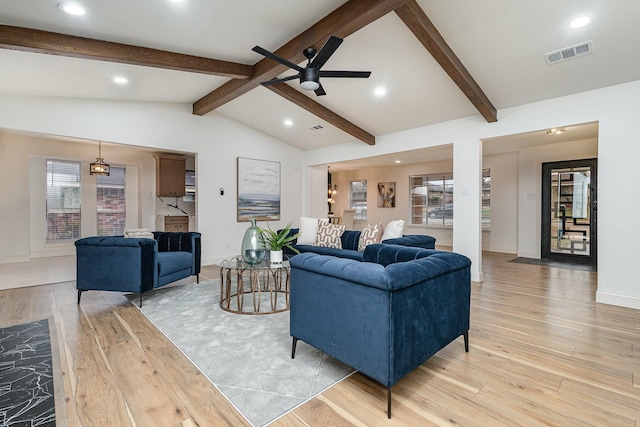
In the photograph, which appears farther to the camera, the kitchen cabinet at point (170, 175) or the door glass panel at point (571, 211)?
the kitchen cabinet at point (170, 175)

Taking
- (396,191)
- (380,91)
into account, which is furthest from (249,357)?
(396,191)

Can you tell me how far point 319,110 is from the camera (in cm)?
530

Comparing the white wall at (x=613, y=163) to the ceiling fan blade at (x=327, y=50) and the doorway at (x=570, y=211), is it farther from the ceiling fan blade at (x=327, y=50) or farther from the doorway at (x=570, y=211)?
the ceiling fan blade at (x=327, y=50)

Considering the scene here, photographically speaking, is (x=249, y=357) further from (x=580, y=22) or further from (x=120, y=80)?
(x=580, y=22)

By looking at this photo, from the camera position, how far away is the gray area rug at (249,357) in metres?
1.86

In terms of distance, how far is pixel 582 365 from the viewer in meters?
2.26

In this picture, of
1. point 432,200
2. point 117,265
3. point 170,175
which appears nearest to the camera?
point 117,265

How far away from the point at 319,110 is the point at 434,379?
4.40 m

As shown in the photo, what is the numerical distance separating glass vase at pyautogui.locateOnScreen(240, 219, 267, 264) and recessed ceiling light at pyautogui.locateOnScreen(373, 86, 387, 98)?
8.79ft

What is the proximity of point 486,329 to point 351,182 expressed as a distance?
8566 millimetres

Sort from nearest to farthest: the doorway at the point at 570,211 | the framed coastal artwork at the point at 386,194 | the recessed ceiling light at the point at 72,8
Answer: the recessed ceiling light at the point at 72,8
the doorway at the point at 570,211
the framed coastal artwork at the point at 386,194

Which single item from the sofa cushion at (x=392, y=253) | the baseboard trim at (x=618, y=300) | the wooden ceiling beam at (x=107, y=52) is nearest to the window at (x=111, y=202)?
the wooden ceiling beam at (x=107, y=52)

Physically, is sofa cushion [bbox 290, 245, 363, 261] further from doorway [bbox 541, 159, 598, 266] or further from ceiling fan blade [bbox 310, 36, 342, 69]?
doorway [bbox 541, 159, 598, 266]

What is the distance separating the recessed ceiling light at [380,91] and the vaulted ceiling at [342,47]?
0.07 metres
